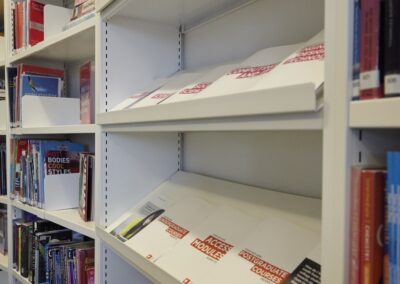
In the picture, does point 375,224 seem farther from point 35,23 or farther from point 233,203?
point 35,23

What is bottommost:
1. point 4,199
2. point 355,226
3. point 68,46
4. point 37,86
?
point 4,199

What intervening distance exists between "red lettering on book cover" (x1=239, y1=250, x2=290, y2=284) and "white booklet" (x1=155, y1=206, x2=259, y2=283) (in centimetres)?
6

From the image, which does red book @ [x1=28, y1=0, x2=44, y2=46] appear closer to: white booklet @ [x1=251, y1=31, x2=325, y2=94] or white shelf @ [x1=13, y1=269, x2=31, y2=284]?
white shelf @ [x1=13, y1=269, x2=31, y2=284]

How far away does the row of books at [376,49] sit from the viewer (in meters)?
0.37

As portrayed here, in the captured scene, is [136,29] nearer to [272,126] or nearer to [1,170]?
[272,126]

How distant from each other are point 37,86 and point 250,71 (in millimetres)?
1332

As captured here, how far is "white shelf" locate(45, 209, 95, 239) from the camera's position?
1.18 m

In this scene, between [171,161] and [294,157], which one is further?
[171,161]

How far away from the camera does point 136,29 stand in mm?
1133

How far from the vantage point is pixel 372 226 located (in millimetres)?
394

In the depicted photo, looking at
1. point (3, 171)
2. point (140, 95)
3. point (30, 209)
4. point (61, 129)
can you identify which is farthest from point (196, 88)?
point (3, 171)

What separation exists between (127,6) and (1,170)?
59.6 inches

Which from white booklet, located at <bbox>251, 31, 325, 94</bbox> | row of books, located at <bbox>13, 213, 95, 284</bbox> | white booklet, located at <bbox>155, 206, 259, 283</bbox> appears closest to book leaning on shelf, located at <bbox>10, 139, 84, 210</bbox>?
row of books, located at <bbox>13, 213, 95, 284</bbox>

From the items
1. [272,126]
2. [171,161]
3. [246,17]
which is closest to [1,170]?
[171,161]
